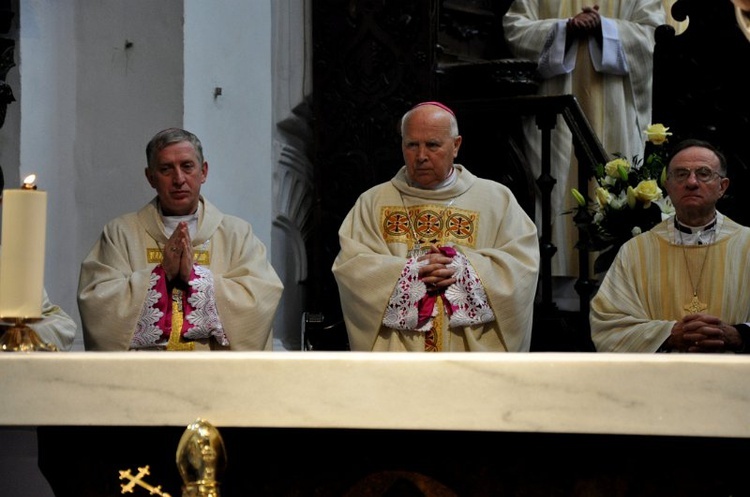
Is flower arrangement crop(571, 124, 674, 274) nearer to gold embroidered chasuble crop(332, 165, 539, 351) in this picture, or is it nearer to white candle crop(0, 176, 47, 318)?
gold embroidered chasuble crop(332, 165, 539, 351)

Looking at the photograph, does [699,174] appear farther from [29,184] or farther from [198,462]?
[198,462]

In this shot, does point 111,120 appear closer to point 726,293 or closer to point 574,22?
point 574,22

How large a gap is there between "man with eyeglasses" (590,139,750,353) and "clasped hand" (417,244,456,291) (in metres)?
0.66

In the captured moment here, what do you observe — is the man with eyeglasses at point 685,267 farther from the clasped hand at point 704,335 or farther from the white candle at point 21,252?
the white candle at point 21,252

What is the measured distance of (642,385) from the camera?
2537 millimetres

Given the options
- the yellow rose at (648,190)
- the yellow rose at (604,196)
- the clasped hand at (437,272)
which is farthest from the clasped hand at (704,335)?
the yellow rose at (604,196)

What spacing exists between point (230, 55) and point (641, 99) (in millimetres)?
2497

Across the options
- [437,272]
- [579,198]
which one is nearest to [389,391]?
[437,272]

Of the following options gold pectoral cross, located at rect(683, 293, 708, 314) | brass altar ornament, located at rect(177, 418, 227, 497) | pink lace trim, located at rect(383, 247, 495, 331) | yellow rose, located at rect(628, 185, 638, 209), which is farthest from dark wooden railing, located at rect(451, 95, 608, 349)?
brass altar ornament, located at rect(177, 418, 227, 497)

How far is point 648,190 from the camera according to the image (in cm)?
612

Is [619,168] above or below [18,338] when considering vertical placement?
above

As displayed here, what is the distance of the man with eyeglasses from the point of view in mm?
5520

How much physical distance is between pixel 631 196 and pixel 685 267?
2.09ft

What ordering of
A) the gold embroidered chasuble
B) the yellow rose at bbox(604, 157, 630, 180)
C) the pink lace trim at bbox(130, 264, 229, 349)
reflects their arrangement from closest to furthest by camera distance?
1. the pink lace trim at bbox(130, 264, 229, 349)
2. the gold embroidered chasuble
3. the yellow rose at bbox(604, 157, 630, 180)
